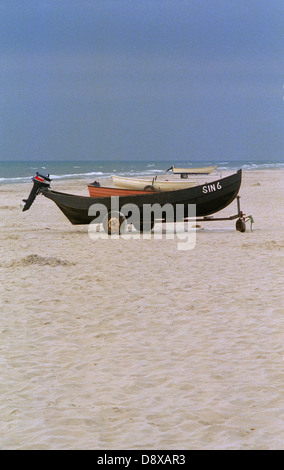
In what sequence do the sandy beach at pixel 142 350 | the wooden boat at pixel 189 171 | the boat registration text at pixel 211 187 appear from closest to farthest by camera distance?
1. the sandy beach at pixel 142 350
2. the boat registration text at pixel 211 187
3. the wooden boat at pixel 189 171

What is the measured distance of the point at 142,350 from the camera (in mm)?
6320

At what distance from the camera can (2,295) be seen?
864cm

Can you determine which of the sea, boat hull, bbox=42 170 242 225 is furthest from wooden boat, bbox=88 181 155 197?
the sea

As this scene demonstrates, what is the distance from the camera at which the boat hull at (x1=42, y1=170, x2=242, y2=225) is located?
15320 mm

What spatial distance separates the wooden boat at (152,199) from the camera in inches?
603

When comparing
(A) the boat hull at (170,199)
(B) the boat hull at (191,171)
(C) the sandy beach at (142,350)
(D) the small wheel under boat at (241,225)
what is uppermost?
(B) the boat hull at (191,171)

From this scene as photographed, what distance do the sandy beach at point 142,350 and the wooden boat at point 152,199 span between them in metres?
3.22

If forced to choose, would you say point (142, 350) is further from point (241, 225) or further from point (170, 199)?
point (170, 199)

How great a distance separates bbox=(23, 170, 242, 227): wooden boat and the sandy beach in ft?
10.6

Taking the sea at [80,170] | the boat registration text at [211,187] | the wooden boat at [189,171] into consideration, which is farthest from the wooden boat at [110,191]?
the wooden boat at [189,171]
